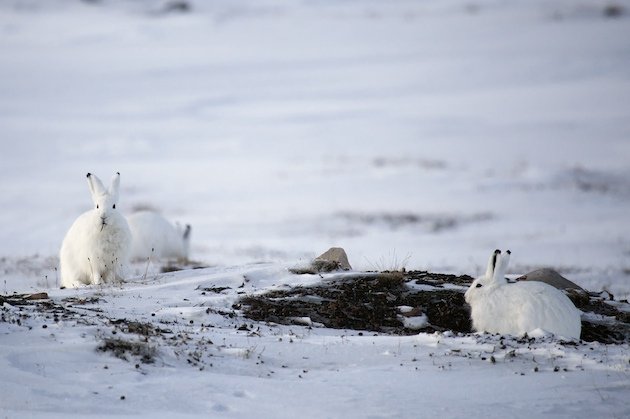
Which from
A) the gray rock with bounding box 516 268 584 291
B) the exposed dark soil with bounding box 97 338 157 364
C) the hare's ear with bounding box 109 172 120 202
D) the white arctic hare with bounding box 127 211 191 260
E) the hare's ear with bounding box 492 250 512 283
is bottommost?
the exposed dark soil with bounding box 97 338 157 364

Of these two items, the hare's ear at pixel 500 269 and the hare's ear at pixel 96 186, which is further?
the hare's ear at pixel 96 186

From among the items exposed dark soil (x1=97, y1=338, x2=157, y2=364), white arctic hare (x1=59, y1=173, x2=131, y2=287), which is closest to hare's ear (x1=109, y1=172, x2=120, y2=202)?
white arctic hare (x1=59, y1=173, x2=131, y2=287)

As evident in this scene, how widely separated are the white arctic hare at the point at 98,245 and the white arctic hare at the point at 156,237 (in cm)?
660

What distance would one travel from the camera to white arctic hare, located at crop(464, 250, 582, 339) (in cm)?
855

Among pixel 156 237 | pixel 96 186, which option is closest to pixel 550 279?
pixel 96 186

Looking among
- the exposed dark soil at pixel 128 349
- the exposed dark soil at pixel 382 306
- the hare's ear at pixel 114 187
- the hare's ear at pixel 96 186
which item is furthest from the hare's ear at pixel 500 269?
the hare's ear at pixel 96 186

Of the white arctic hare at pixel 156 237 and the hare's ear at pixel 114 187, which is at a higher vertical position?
the hare's ear at pixel 114 187

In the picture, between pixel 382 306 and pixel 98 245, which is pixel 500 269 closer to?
pixel 382 306

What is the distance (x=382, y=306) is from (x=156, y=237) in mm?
10455

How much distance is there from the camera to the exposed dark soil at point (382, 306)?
9.17 m

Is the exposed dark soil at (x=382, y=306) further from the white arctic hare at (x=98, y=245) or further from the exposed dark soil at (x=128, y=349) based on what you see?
the white arctic hare at (x=98, y=245)

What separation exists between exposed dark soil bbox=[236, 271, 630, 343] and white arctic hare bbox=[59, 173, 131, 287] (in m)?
2.87

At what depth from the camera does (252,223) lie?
22.7 meters

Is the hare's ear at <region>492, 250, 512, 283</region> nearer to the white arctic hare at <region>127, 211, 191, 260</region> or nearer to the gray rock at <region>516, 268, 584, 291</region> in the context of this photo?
the gray rock at <region>516, 268, 584, 291</region>
